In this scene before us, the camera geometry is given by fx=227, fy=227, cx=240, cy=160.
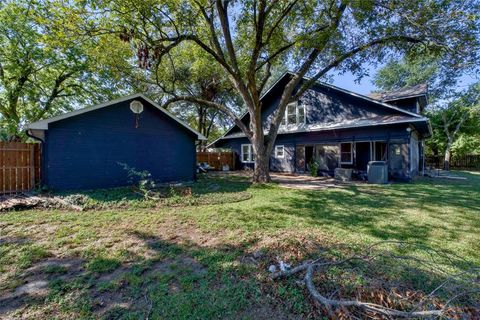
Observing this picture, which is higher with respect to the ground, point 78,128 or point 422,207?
point 78,128

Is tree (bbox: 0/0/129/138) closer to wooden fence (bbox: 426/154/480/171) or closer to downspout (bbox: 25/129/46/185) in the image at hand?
downspout (bbox: 25/129/46/185)

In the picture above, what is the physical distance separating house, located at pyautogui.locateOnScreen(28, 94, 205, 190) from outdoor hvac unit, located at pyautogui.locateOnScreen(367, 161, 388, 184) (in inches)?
340

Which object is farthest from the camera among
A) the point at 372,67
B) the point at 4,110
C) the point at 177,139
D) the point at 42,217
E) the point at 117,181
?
the point at 4,110

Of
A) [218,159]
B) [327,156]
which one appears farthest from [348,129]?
[218,159]

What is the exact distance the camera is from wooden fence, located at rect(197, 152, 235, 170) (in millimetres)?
18766

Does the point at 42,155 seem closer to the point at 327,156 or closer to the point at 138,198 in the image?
the point at 138,198

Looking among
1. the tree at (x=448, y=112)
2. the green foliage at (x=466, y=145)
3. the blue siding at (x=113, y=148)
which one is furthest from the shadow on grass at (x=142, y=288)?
the green foliage at (x=466, y=145)

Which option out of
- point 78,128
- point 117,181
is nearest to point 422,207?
point 117,181

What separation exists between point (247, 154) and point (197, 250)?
14925 mm

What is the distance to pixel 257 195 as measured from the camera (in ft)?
26.2

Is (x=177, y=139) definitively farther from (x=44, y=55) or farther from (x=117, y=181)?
(x=44, y=55)

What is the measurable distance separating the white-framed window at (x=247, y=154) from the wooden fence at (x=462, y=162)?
19.0 m

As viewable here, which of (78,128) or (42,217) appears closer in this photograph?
(42,217)

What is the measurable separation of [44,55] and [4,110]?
4.53m
